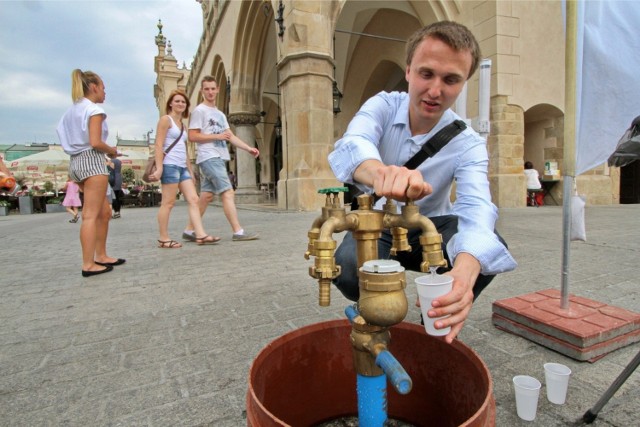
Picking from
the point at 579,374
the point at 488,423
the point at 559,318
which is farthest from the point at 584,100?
the point at 488,423

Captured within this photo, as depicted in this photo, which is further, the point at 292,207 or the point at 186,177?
the point at 292,207

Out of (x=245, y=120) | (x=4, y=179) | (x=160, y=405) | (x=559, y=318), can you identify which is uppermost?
(x=245, y=120)

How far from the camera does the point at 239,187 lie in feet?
46.7

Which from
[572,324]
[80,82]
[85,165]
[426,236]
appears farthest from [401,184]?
[80,82]

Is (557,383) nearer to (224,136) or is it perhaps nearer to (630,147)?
(630,147)

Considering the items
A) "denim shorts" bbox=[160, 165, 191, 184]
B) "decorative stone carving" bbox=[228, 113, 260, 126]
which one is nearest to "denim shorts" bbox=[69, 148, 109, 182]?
"denim shorts" bbox=[160, 165, 191, 184]

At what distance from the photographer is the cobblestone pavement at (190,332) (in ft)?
4.77

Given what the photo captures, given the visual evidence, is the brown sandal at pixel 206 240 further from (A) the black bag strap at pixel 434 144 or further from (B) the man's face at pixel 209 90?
(A) the black bag strap at pixel 434 144

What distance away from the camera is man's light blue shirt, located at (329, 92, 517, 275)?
3.86ft

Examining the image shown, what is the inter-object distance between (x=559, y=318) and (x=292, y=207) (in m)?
7.55

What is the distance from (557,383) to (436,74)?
4.01 ft

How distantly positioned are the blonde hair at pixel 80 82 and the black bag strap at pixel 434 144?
10.6ft

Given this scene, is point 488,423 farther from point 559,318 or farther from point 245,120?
point 245,120

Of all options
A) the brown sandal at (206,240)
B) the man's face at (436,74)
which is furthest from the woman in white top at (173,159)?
the man's face at (436,74)
